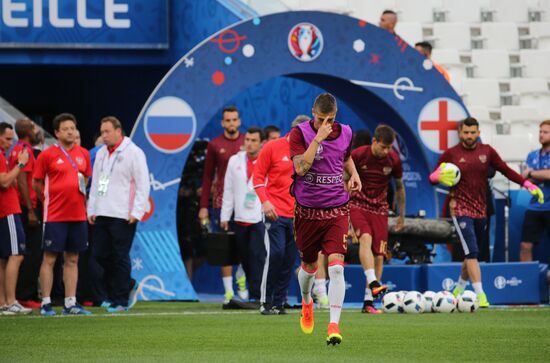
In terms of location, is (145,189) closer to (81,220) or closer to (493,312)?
(81,220)

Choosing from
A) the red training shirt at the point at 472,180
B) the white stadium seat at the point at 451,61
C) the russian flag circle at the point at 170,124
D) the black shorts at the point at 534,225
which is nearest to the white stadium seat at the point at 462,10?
the white stadium seat at the point at 451,61

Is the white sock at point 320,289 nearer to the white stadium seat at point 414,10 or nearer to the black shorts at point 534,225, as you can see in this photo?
the black shorts at point 534,225

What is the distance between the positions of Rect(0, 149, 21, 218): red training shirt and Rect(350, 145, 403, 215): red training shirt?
3744mm

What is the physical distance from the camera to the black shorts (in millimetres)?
16141

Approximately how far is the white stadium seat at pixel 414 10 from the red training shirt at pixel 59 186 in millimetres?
11980

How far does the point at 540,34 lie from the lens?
2450 cm

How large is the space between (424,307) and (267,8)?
244 inches

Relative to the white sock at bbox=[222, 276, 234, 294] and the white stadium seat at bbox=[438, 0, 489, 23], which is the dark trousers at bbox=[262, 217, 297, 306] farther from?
the white stadium seat at bbox=[438, 0, 489, 23]

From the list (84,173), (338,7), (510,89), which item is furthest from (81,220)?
(510,89)

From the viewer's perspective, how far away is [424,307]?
1359 centimetres

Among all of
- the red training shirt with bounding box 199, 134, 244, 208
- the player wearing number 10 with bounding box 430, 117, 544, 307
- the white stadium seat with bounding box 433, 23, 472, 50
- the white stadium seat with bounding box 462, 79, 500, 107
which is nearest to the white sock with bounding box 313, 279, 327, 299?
A: the player wearing number 10 with bounding box 430, 117, 544, 307

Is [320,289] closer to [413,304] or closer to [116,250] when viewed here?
[413,304]

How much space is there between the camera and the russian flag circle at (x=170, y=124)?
647 inches

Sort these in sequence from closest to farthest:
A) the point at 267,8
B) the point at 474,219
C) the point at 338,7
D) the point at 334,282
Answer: the point at 334,282
the point at 474,219
the point at 267,8
the point at 338,7
